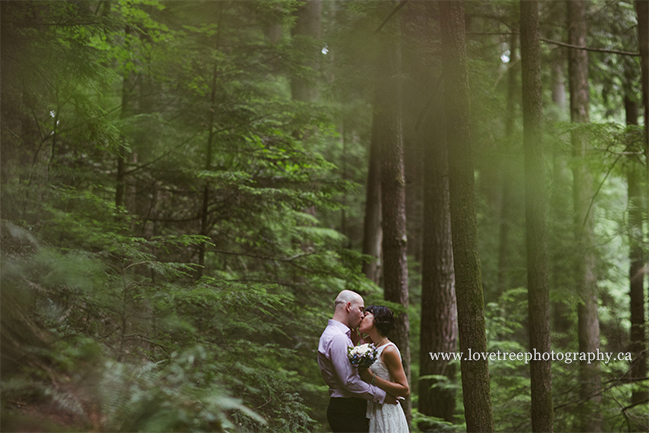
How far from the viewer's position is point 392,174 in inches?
344

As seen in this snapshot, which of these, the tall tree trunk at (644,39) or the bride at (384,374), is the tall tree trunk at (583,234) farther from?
the bride at (384,374)

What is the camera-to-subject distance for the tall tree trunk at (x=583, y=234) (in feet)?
27.7

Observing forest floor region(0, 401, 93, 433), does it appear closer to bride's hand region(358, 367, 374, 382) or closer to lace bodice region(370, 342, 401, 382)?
bride's hand region(358, 367, 374, 382)

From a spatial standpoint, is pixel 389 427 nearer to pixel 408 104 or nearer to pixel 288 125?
pixel 288 125

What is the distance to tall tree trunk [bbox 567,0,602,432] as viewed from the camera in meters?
8.43

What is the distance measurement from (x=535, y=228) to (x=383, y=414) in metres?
3.91

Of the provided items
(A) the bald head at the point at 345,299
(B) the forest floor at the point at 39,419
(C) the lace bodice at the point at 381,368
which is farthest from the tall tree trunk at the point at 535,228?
(B) the forest floor at the point at 39,419

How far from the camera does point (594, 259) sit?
36.7 feet

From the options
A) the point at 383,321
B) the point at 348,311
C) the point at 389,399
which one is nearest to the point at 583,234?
the point at 383,321

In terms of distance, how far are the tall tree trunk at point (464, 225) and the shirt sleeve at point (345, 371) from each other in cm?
140

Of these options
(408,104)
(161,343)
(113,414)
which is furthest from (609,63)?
(113,414)

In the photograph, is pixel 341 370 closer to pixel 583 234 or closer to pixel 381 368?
pixel 381 368

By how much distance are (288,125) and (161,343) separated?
5.07 metres

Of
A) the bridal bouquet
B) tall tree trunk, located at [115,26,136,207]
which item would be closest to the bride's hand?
the bridal bouquet
